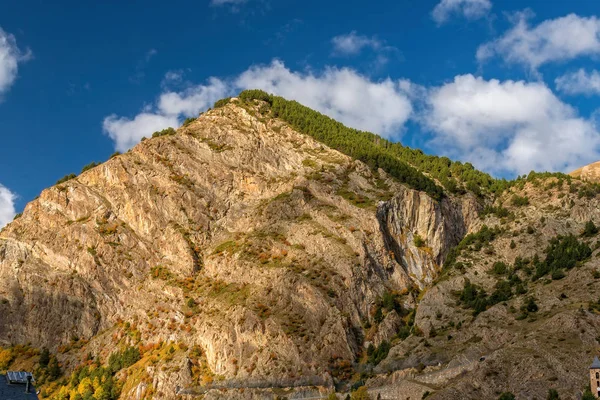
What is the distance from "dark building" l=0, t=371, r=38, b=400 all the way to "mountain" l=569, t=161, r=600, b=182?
474ft

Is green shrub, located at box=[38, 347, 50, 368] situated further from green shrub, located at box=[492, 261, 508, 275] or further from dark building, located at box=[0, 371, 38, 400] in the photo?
green shrub, located at box=[492, 261, 508, 275]

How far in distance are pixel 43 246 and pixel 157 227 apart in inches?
983

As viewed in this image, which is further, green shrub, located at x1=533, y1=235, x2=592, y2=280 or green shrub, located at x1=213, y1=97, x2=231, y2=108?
green shrub, located at x1=213, y1=97, x2=231, y2=108

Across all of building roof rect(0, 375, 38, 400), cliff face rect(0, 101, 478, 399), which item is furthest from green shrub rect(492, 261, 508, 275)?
building roof rect(0, 375, 38, 400)

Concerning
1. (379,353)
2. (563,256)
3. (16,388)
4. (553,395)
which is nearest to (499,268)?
(563,256)

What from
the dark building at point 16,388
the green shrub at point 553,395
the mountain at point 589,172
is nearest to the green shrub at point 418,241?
the mountain at point 589,172

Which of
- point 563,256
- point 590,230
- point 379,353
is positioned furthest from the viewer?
point 590,230

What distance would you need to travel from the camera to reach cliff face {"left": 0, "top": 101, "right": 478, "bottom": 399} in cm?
11769

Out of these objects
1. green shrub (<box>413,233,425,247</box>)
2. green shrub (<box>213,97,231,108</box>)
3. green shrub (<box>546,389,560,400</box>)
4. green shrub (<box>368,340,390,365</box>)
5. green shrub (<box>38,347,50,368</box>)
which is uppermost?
green shrub (<box>213,97,231,108</box>)

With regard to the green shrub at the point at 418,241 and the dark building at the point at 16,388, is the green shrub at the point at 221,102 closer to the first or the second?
the green shrub at the point at 418,241

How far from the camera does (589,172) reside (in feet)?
593

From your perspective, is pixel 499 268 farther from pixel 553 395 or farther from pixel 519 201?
pixel 553 395

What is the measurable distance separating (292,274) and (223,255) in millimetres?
20172

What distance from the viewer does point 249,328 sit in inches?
4609
